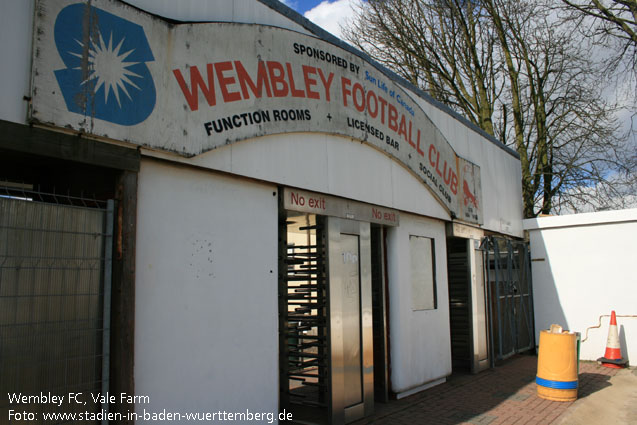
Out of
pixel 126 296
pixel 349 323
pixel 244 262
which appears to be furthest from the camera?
pixel 349 323

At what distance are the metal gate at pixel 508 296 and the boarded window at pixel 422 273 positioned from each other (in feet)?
7.41

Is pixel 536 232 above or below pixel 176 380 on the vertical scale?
above

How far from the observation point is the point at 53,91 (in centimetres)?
373

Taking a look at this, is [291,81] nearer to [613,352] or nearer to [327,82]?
[327,82]

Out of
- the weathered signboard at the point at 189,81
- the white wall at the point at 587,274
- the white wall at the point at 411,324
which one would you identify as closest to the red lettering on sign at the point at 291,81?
the weathered signboard at the point at 189,81

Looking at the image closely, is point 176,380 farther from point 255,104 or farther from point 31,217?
point 255,104

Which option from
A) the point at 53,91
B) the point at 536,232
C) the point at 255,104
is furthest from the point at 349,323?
the point at 536,232

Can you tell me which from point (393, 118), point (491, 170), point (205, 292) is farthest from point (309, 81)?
point (491, 170)

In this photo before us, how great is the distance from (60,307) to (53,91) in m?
1.54

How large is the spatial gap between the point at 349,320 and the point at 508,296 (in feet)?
21.1

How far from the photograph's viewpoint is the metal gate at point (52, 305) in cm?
350

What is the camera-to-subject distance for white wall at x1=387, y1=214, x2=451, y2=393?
26.3 feet

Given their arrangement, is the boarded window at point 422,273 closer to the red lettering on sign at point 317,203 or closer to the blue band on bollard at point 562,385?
the blue band on bollard at point 562,385

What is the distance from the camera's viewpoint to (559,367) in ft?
26.5
